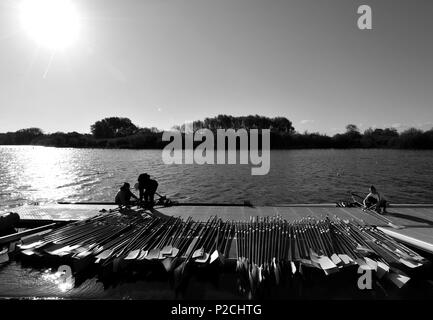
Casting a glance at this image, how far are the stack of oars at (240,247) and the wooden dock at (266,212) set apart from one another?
1.84 metres

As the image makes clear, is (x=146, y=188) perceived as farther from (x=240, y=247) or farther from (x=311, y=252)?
(x=311, y=252)

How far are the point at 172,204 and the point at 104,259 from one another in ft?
21.8

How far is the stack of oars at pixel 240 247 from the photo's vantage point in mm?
6398

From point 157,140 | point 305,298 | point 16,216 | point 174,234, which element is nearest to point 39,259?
point 174,234

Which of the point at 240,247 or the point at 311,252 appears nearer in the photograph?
the point at 311,252

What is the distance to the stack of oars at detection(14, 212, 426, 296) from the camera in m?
6.40

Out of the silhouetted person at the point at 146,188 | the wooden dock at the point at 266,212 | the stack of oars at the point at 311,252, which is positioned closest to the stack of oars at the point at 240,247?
the stack of oars at the point at 311,252

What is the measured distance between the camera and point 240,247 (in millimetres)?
7422

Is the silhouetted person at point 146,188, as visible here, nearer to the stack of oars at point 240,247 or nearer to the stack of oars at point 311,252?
the stack of oars at point 240,247

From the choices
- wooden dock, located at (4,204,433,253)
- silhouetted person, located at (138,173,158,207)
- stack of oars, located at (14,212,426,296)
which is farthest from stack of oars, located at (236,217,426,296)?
silhouetted person, located at (138,173,158,207)

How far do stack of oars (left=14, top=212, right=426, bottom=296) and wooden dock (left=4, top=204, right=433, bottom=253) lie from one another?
184cm

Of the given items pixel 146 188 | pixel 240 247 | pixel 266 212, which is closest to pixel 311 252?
pixel 240 247

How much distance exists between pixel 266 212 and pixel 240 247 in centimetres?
494
